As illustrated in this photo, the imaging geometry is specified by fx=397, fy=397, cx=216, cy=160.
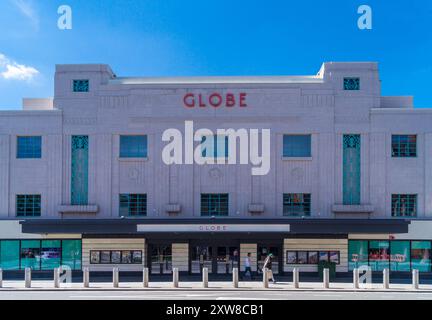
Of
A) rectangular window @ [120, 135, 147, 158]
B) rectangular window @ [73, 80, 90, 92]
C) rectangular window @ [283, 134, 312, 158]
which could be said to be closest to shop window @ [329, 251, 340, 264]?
rectangular window @ [283, 134, 312, 158]

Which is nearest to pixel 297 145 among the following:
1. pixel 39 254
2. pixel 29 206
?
pixel 29 206

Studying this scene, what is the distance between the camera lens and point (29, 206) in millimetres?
24938

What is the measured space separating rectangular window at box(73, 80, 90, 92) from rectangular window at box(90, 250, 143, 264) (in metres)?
10.2

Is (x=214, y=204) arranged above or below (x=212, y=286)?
above

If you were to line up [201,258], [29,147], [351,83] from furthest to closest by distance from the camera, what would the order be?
[29,147]
[351,83]
[201,258]

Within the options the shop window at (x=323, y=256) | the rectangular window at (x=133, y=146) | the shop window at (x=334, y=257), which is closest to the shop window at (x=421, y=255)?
the shop window at (x=334, y=257)

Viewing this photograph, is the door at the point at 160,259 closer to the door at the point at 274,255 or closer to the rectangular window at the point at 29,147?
the door at the point at 274,255

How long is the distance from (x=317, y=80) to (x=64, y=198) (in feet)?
57.9

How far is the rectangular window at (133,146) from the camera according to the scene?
2497cm

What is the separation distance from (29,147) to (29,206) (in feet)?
12.2

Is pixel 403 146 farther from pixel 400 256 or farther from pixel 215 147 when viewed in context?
pixel 215 147

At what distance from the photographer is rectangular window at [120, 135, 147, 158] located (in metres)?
25.0

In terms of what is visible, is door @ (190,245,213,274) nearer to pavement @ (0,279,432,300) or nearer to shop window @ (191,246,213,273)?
shop window @ (191,246,213,273)
